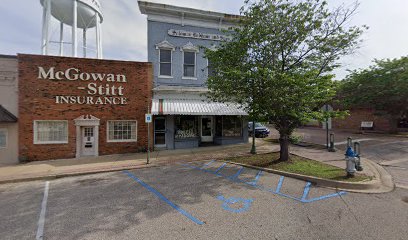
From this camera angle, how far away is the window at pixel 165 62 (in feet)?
45.8

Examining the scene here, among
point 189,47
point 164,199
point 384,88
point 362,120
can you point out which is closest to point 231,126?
point 189,47

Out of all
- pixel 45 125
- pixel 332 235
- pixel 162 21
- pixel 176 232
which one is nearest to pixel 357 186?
pixel 332 235

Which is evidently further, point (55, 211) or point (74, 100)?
point (74, 100)

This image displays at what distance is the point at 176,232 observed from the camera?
13.1 ft

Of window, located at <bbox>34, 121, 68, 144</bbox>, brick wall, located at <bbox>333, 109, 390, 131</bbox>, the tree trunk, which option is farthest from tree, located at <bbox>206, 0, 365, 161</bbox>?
brick wall, located at <bbox>333, 109, 390, 131</bbox>

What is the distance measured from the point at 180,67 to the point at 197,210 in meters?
11.3

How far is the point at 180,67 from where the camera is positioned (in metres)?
14.2

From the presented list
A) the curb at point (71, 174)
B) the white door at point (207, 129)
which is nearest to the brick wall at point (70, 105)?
the curb at point (71, 174)

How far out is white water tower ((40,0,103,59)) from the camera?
15.2m

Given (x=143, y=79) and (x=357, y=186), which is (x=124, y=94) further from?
(x=357, y=186)

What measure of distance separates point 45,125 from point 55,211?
30.0 ft

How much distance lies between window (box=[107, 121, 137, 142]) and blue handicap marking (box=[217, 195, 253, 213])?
30.3ft

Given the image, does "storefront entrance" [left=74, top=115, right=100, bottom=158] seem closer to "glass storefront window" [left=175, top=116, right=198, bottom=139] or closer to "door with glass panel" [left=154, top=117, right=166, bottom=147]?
"door with glass panel" [left=154, top=117, right=166, bottom=147]

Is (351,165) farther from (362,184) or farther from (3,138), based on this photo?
(3,138)
